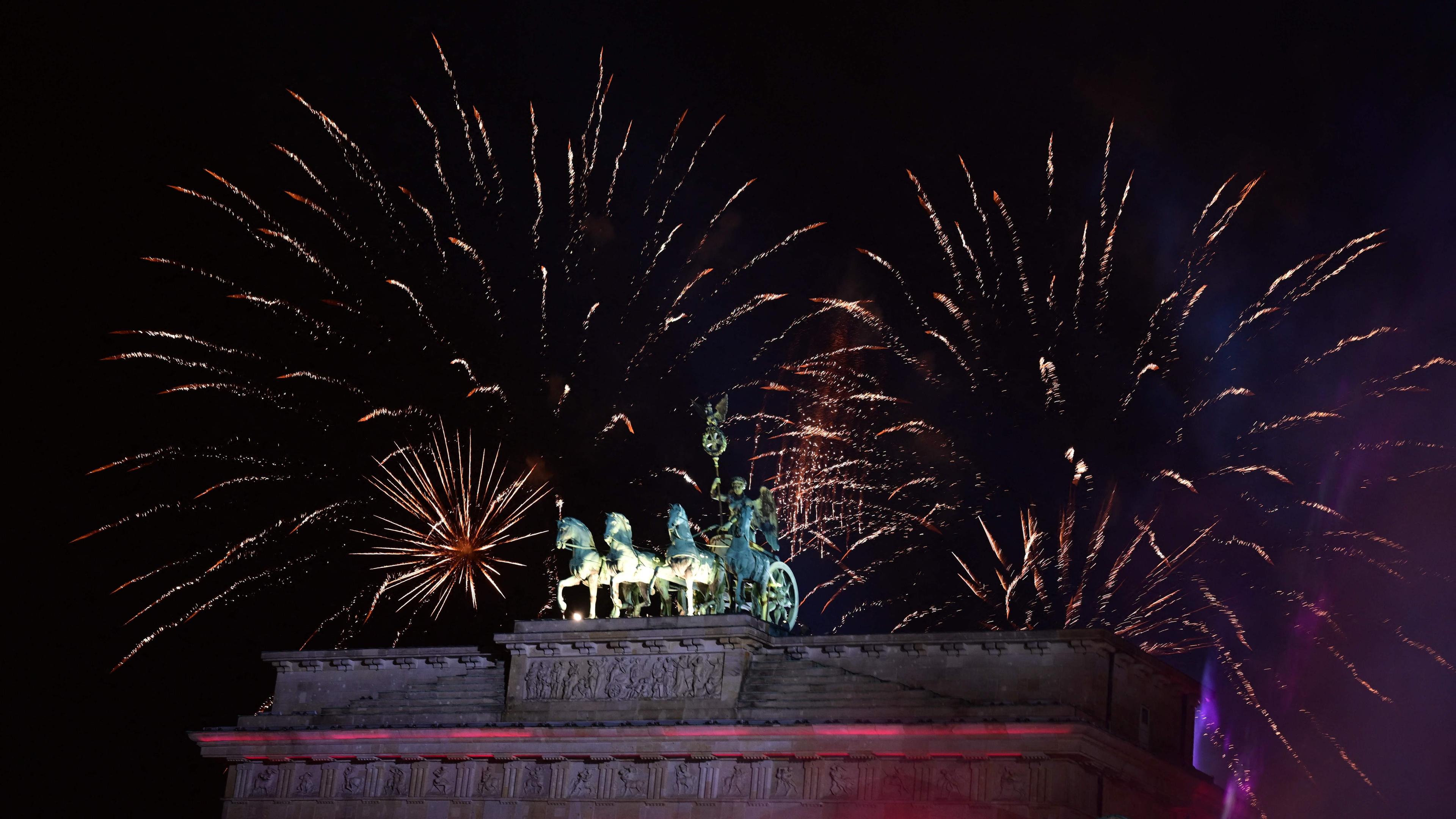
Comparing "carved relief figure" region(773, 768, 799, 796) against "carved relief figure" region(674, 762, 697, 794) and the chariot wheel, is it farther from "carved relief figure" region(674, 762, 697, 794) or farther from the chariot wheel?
the chariot wheel

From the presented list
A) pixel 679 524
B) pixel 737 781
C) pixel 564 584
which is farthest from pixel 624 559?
pixel 737 781

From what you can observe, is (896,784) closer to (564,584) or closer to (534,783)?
(534,783)

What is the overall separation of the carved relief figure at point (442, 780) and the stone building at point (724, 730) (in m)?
0.05

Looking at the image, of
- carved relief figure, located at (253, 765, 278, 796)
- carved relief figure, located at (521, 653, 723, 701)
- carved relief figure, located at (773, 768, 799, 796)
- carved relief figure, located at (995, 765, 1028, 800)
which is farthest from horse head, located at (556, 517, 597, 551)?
carved relief figure, located at (995, 765, 1028, 800)

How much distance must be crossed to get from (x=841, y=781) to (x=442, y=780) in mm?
9594

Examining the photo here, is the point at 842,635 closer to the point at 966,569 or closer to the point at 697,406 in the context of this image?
the point at 697,406

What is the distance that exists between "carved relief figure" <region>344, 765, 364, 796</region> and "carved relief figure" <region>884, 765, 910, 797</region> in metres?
12.6

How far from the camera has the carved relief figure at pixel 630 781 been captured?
38.0 metres

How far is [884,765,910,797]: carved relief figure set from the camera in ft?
117

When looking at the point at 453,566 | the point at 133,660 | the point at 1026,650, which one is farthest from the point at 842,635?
the point at 133,660

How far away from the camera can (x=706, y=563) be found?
39.3 meters

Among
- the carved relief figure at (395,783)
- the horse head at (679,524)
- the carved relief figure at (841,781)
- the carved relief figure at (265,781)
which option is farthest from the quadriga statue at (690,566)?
the carved relief figure at (265,781)

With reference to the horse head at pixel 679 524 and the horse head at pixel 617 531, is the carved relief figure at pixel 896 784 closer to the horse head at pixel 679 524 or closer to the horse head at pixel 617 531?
the horse head at pixel 679 524

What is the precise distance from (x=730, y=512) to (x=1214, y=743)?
1431 cm
